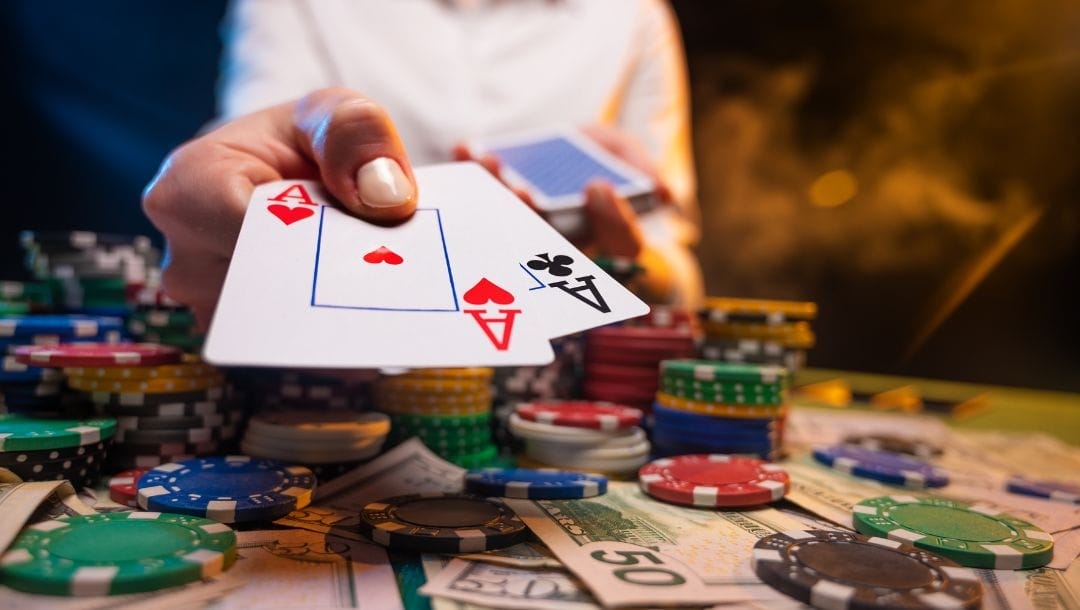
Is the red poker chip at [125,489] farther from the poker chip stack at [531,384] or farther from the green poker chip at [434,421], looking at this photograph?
the poker chip stack at [531,384]

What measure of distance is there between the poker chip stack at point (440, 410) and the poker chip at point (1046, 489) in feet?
3.41

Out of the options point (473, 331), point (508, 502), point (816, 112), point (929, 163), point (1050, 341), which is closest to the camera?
point (473, 331)

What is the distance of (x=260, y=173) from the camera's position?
1.16 m

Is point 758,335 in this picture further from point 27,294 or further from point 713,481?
point 27,294

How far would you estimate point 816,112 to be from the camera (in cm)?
415

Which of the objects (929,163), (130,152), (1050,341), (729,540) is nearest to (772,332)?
(729,540)

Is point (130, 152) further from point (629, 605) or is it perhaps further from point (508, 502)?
point (629, 605)

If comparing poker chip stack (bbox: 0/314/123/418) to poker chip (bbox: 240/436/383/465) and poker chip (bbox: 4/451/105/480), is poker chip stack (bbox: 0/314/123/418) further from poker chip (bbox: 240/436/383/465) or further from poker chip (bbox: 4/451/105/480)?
poker chip (bbox: 240/436/383/465)

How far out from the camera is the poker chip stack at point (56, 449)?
1.01m

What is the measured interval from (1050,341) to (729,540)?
9.92ft

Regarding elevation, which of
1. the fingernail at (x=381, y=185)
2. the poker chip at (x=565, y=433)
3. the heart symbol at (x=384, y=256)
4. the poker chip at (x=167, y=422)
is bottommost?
the poker chip at (x=167, y=422)

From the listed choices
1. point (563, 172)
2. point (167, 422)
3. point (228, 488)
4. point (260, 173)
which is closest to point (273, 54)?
point (563, 172)

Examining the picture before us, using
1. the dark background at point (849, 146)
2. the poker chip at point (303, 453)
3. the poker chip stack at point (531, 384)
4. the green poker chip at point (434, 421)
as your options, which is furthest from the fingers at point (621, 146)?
the dark background at point (849, 146)

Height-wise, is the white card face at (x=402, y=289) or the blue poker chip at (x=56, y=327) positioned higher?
the white card face at (x=402, y=289)
